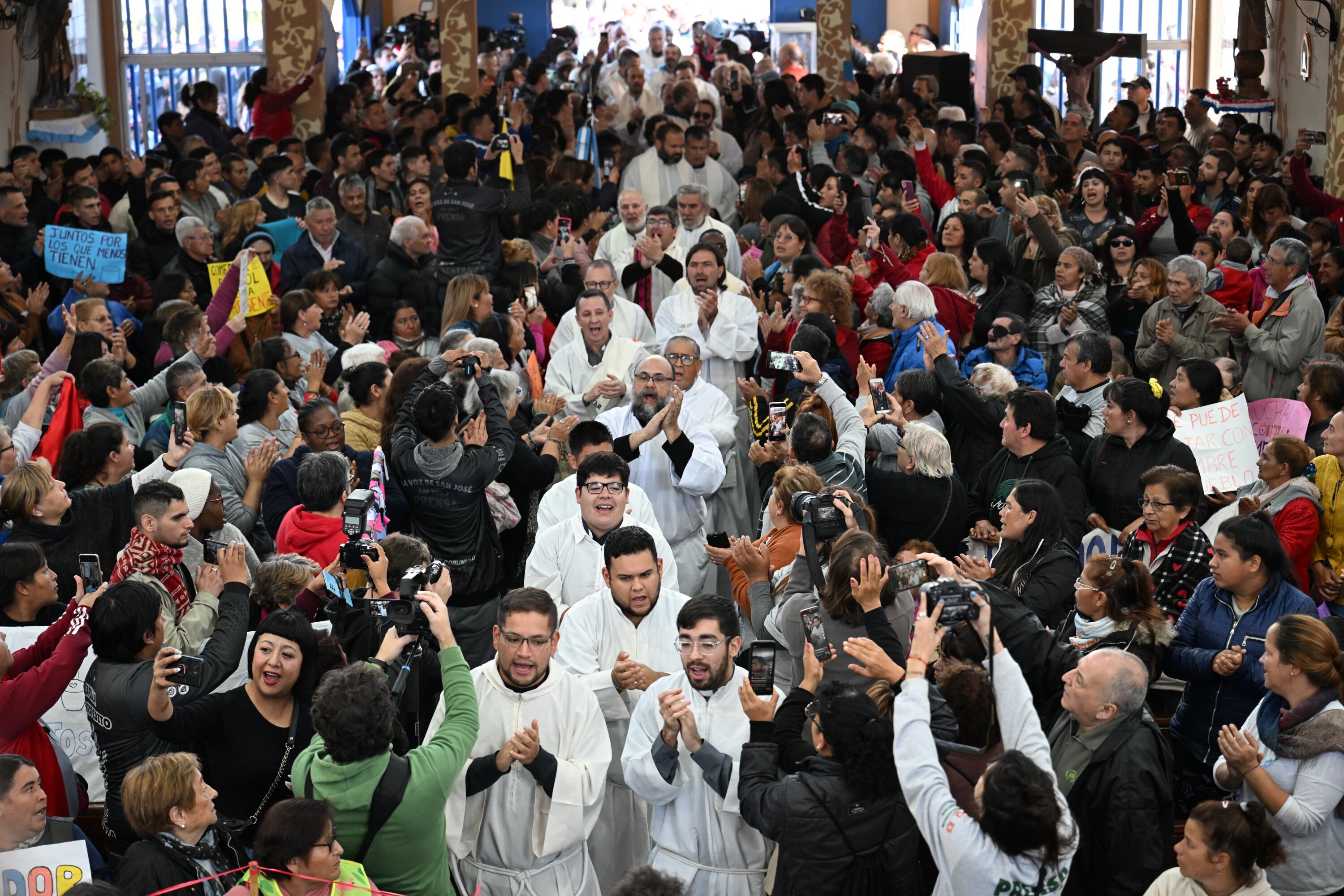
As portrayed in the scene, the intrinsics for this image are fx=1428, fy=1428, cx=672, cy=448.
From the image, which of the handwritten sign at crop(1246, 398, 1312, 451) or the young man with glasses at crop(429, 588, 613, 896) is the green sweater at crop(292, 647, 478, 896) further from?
the handwritten sign at crop(1246, 398, 1312, 451)

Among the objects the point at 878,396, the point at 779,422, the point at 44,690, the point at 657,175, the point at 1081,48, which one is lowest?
the point at 44,690

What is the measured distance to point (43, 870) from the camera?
3.97 metres

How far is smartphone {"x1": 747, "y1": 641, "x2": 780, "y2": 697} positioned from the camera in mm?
4223

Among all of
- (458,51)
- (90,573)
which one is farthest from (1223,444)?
(458,51)

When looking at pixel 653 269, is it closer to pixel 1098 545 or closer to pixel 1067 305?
pixel 1067 305

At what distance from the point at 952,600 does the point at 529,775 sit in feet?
4.74

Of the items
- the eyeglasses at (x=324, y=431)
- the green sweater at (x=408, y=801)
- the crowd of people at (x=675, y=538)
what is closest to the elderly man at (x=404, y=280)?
the crowd of people at (x=675, y=538)

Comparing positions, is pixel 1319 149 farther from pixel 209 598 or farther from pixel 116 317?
pixel 209 598

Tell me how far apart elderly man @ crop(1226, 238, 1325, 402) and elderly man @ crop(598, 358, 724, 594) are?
11.3 feet

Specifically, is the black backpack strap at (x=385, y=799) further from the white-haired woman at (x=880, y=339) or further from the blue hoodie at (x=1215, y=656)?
the white-haired woman at (x=880, y=339)

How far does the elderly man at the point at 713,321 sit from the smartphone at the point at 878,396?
1646 millimetres

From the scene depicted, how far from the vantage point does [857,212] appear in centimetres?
1048

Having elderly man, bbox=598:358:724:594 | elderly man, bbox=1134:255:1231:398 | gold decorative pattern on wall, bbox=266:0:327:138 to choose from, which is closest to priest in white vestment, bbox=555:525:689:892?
elderly man, bbox=598:358:724:594

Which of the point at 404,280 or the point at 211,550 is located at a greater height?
the point at 404,280
